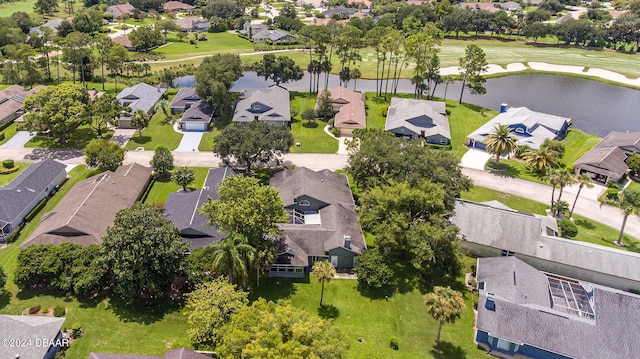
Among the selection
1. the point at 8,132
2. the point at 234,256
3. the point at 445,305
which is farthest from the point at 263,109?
the point at 445,305

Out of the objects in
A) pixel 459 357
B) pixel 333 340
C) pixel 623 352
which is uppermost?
pixel 333 340

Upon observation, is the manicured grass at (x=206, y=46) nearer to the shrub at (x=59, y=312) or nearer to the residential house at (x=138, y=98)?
the residential house at (x=138, y=98)

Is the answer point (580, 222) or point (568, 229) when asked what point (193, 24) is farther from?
point (568, 229)

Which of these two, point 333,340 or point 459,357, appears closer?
point 333,340

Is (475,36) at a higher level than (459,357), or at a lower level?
higher

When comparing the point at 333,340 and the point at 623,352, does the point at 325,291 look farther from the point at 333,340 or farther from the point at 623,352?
the point at 623,352

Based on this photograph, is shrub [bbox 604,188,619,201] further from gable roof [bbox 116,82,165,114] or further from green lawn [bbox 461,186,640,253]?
gable roof [bbox 116,82,165,114]

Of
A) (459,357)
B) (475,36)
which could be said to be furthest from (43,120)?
(475,36)
